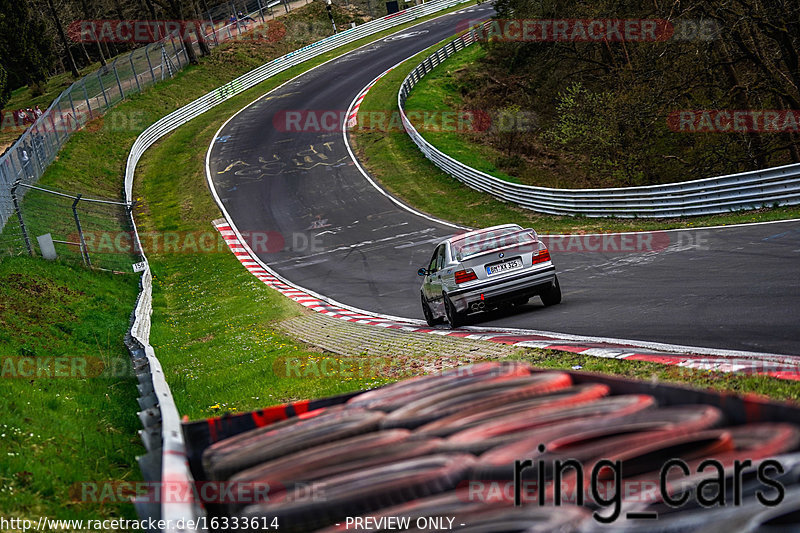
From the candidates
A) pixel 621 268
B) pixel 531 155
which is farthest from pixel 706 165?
pixel 621 268

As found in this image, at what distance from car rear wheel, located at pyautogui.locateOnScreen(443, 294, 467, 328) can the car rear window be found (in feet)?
2.62

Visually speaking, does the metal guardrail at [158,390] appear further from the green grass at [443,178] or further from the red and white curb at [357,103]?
the green grass at [443,178]

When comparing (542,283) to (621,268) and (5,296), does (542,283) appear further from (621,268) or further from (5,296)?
(5,296)

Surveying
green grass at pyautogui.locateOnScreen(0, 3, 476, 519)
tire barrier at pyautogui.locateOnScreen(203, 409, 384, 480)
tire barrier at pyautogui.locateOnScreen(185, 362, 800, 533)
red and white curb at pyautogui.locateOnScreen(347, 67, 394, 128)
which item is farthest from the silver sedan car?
red and white curb at pyautogui.locateOnScreen(347, 67, 394, 128)

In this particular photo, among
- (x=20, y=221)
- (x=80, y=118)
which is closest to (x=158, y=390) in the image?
(x=20, y=221)

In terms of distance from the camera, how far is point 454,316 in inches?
521

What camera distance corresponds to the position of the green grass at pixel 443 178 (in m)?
21.2

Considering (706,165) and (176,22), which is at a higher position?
(176,22)

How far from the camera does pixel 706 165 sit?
28.7 meters

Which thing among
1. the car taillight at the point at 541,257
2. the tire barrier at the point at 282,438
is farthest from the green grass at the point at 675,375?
the car taillight at the point at 541,257

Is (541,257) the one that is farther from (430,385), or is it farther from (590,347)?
(430,385)

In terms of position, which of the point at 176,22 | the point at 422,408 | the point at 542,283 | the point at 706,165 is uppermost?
the point at 176,22

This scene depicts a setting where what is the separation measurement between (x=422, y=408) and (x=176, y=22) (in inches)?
2058

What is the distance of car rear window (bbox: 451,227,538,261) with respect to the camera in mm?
13156
